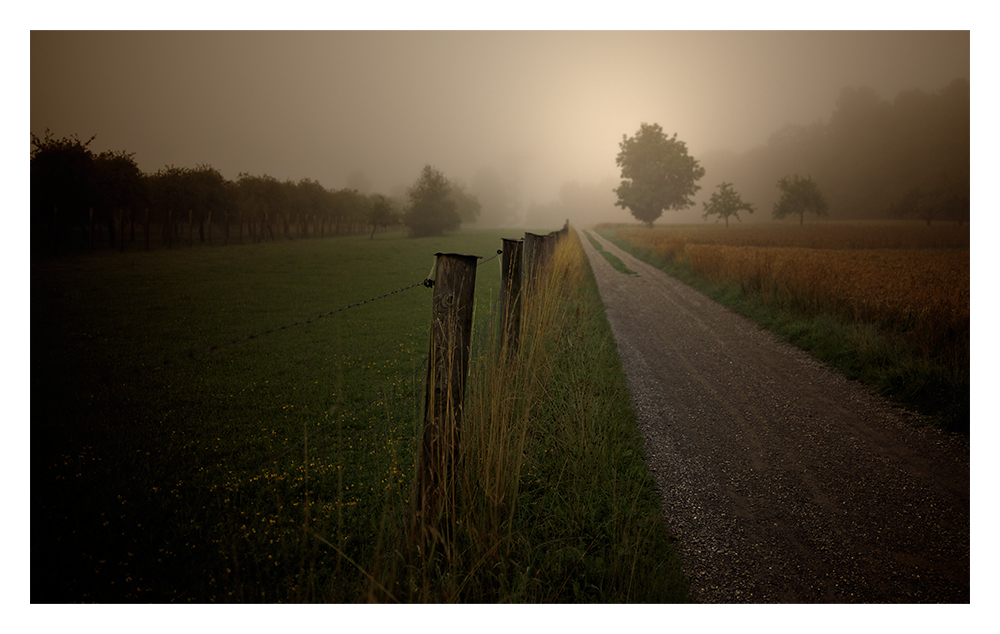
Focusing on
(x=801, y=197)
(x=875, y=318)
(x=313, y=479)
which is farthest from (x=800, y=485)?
(x=801, y=197)

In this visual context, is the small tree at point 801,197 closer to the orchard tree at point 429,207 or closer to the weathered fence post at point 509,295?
the orchard tree at point 429,207

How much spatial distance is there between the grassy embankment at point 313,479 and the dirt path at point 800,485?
0.33 metres

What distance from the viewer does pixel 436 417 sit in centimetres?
225

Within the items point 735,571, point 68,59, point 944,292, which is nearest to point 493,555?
point 735,571

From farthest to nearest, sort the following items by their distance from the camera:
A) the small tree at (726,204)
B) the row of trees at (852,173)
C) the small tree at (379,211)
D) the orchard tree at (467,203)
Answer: the orchard tree at (467,203), the small tree at (726,204), the small tree at (379,211), the row of trees at (852,173)

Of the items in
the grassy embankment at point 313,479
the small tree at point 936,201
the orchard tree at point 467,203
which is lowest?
the grassy embankment at point 313,479

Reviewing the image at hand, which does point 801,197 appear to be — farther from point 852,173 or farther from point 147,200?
point 147,200

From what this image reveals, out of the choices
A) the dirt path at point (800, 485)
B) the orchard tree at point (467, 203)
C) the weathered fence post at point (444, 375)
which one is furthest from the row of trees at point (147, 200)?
the orchard tree at point (467, 203)

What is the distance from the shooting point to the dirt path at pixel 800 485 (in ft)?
7.61

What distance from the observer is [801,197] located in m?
63.2

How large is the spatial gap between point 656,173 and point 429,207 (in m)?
35.4

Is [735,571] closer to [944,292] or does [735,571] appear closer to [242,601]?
[242,601]

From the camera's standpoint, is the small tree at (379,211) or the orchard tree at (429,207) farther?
the orchard tree at (429,207)

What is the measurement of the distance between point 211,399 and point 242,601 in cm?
348
